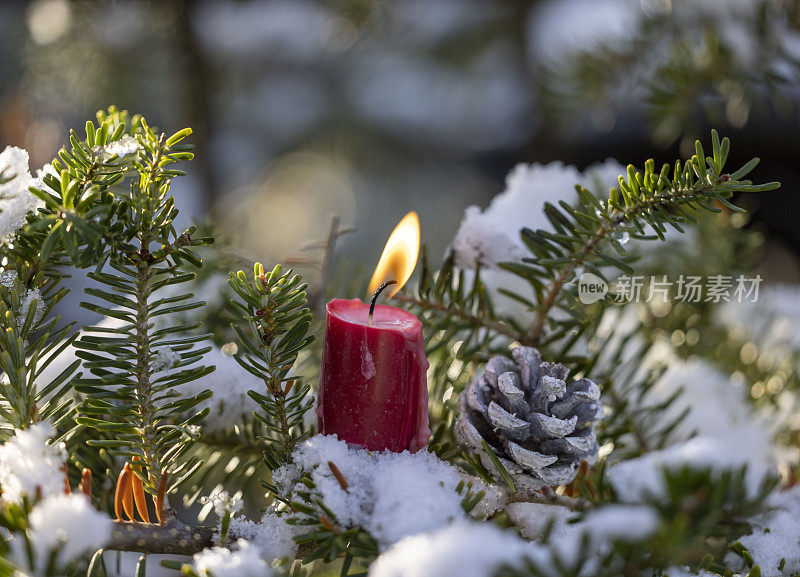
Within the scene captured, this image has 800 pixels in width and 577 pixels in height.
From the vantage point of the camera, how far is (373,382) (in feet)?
0.73

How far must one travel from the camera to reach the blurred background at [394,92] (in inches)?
22.0

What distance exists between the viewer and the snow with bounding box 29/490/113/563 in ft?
0.52

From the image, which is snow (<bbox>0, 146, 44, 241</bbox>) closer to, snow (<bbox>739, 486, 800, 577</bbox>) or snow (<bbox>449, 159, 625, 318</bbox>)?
snow (<bbox>449, 159, 625, 318</bbox>)

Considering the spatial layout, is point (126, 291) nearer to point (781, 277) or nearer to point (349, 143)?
point (349, 143)

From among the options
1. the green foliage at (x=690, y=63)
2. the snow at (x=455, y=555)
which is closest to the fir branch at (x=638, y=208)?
the snow at (x=455, y=555)

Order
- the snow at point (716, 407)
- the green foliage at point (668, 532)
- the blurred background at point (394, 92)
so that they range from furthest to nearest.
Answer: the blurred background at point (394, 92)
the snow at point (716, 407)
the green foliage at point (668, 532)

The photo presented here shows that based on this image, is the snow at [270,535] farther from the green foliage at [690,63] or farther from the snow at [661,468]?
the green foliage at [690,63]

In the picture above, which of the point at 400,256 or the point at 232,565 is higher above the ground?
the point at 400,256

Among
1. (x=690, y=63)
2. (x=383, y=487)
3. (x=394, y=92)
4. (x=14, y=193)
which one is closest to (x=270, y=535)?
(x=383, y=487)

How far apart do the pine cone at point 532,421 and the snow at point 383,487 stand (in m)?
0.02

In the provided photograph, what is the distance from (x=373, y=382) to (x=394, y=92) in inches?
37.2

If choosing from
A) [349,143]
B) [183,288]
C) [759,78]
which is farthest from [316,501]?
[349,143]

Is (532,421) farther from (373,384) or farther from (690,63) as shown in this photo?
(690,63)

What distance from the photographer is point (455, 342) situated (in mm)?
334
